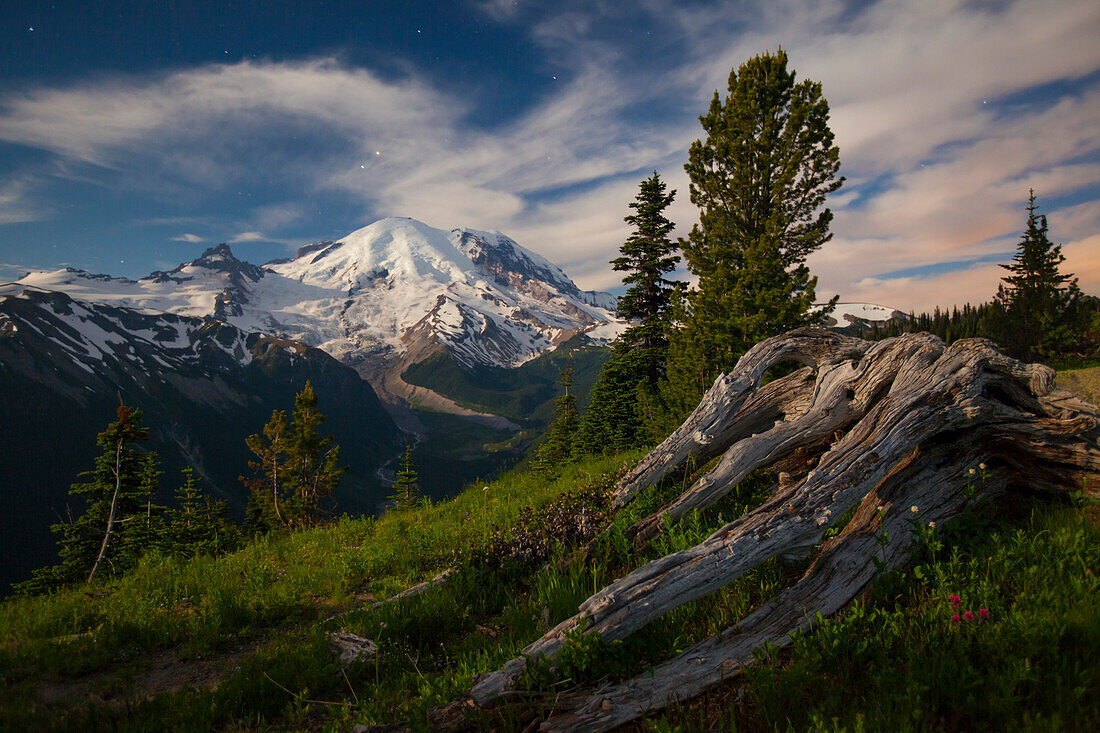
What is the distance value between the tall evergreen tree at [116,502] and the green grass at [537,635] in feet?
59.1

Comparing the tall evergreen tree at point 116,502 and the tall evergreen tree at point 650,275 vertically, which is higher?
the tall evergreen tree at point 650,275

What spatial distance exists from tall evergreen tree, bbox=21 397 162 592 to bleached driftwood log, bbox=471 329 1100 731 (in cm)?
2339

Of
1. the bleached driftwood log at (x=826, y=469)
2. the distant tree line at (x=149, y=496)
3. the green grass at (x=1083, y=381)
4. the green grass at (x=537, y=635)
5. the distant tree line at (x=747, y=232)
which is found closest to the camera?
the green grass at (x=537, y=635)

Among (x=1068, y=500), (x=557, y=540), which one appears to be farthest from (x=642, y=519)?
(x=1068, y=500)

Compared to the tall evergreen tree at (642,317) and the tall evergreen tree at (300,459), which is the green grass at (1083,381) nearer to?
the tall evergreen tree at (642,317)

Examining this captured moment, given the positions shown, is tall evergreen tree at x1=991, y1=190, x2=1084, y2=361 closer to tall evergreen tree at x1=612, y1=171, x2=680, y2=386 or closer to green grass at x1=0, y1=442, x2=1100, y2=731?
tall evergreen tree at x1=612, y1=171, x2=680, y2=386

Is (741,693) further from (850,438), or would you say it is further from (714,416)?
(714,416)

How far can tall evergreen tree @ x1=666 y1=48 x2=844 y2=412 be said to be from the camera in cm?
1611

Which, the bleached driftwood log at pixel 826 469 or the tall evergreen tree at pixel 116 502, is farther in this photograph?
the tall evergreen tree at pixel 116 502

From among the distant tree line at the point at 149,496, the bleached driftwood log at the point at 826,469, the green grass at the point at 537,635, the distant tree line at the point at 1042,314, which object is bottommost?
the distant tree line at the point at 149,496

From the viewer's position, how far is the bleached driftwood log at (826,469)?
156 inches

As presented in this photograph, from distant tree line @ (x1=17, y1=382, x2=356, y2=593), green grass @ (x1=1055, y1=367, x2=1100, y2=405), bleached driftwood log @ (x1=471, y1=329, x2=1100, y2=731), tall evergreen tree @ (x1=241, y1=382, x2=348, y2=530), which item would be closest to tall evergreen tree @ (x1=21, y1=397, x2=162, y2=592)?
distant tree line @ (x1=17, y1=382, x2=356, y2=593)

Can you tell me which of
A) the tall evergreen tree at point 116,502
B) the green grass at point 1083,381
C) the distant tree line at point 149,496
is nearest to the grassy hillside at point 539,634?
the green grass at point 1083,381

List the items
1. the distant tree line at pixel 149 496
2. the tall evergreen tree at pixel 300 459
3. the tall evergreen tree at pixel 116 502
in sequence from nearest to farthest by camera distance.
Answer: the tall evergreen tree at pixel 116 502
the distant tree line at pixel 149 496
the tall evergreen tree at pixel 300 459
